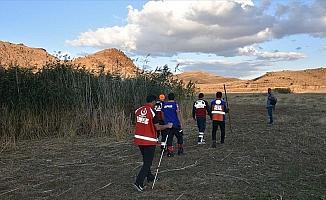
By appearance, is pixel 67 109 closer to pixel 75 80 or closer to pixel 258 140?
pixel 75 80

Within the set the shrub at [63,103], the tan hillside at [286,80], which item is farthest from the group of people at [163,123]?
the tan hillside at [286,80]

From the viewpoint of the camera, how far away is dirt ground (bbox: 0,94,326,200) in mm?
8820

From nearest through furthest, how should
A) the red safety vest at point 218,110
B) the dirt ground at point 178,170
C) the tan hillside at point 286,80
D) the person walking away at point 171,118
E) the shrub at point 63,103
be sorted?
the dirt ground at point 178,170, the person walking away at point 171,118, the red safety vest at point 218,110, the shrub at point 63,103, the tan hillside at point 286,80

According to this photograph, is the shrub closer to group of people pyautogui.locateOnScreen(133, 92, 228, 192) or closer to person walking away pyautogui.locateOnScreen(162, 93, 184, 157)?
group of people pyautogui.locateOnScreen(133, 92, 228, 192)

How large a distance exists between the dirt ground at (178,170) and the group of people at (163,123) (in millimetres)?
395

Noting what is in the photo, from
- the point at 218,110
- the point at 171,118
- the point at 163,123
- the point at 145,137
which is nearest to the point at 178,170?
the point at 163,123

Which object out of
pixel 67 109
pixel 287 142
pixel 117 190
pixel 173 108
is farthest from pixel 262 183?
pixel 67 109

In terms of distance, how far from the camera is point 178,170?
10.8m

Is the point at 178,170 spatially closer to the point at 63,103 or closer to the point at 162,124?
the point at 162,124

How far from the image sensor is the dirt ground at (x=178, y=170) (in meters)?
8.82

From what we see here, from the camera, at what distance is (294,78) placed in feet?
374

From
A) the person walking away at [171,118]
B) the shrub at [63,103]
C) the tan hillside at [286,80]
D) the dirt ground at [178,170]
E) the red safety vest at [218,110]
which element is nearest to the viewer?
the dirt ground at [178,170]

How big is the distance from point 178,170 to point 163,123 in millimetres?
1221

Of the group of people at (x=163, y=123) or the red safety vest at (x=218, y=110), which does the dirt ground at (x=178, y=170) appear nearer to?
the group of people at (x=163, y=123)
